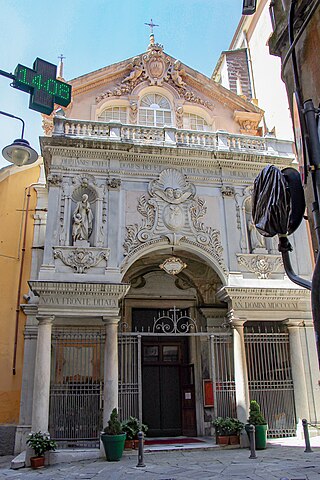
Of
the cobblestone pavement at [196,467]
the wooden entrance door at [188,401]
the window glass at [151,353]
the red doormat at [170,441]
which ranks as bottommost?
the cobblestone pavement at [196,467]

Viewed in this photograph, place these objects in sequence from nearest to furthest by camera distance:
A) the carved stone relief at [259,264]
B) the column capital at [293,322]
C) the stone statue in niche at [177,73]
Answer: the column capital at [293,322]
the carved stone relief at [259,264]
the stone statue in niche at [177,73]

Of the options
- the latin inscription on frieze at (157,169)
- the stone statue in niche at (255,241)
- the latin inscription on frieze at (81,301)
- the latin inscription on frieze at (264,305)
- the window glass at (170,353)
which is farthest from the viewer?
the window glass at (170,353)

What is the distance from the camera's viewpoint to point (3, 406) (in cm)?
1392

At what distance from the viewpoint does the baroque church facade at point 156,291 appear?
12641 mm

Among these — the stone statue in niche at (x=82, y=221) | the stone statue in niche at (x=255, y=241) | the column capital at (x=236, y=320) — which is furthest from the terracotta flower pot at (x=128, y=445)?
the stone statue in niche at (x=255, y=241)

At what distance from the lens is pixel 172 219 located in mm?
14039

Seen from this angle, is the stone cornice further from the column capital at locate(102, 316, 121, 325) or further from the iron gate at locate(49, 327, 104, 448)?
the iron gate at locate(49, 327, 104, 448)

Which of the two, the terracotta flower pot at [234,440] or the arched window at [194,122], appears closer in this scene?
the terracotta flower pot at [234,440]

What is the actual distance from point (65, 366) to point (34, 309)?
6.94 ft

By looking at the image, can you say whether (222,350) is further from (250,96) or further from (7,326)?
(250,96)

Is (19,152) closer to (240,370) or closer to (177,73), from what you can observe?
(240,370)

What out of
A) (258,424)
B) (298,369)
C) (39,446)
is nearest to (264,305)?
(298,369)

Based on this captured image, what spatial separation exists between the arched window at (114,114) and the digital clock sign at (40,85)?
10.8 meters

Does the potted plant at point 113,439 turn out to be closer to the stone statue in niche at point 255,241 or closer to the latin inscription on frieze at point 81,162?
the stone statue in niche at point 255,241
